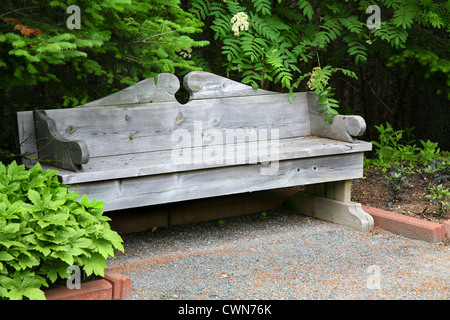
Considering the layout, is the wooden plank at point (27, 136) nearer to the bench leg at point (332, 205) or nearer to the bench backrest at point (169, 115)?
the bench backrest at point (169, 115)

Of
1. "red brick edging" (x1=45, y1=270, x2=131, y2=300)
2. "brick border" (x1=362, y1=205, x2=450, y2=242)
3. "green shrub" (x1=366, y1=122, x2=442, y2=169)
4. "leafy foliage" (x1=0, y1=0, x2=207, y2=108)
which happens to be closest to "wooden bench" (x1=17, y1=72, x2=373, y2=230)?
"brick border" (x1=362, y1=205, x2=450, y2=242)

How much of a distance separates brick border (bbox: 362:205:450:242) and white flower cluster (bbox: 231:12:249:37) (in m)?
1.89

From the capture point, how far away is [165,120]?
4.33 meters

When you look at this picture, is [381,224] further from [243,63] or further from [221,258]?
[243,63]

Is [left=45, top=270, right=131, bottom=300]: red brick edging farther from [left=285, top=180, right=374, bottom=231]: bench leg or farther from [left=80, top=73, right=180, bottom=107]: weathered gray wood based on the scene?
[left=285, top=180, right=374, bottom=231]: bench leg

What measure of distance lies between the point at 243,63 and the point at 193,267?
192cm

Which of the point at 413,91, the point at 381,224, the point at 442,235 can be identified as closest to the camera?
the point at 442,235

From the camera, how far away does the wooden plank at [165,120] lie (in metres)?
4.01

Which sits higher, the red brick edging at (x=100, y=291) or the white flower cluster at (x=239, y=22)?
the white flower cluster at (x=239, y=22)

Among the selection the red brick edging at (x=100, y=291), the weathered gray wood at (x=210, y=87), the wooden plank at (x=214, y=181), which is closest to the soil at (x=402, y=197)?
the wooden plank at (x=214, y=181)

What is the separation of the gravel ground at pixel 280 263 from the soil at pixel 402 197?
43 centimetres

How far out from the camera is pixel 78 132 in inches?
157

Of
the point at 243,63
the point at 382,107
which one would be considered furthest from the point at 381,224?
the point at 382,107

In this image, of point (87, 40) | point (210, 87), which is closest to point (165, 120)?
point (210, 87)
